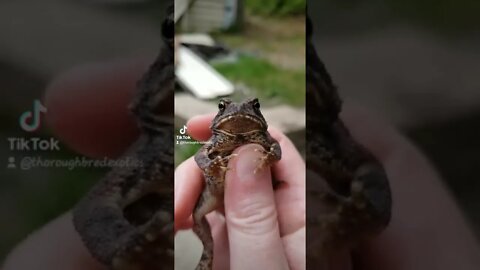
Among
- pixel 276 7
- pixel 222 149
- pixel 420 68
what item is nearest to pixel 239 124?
pixel 222 149

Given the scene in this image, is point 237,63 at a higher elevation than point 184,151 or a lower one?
higher

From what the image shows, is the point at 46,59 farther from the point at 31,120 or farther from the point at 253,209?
the point at 253,209

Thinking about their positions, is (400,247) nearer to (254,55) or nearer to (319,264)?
(319,264)

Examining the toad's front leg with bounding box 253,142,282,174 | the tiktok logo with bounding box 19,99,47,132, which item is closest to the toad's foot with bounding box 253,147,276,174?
the toad's front leg with bounding box 253,142,282,174

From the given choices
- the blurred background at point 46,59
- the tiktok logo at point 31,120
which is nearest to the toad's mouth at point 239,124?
the blurred background at point 46,59

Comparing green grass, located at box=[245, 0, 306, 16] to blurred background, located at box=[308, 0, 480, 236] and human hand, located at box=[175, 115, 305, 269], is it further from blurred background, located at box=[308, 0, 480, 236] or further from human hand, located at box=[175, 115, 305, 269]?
human hand, located at box=[175, 115, 305, 269]

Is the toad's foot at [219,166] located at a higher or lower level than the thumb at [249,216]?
higher

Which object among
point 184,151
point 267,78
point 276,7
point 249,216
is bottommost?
point 249,216

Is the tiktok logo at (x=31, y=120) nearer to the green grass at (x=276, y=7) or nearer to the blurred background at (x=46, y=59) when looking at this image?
the blurred background at (x=46, y=59)
